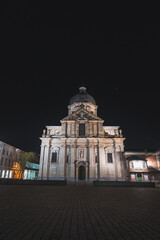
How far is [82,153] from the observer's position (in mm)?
35125

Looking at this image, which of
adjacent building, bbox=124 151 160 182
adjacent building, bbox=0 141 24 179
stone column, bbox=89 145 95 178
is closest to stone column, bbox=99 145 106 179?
stone column, bbox=89 145 95 178

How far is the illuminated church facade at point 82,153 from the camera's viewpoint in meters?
32.7

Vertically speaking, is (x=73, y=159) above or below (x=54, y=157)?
below

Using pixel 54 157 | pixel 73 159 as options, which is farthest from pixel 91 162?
pixel 54 157

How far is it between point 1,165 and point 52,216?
44742 mm

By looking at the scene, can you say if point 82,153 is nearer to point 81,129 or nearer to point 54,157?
point 81,129

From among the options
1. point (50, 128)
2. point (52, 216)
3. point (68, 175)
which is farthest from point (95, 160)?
point (52, 216)

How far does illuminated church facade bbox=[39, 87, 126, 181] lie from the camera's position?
3269cm

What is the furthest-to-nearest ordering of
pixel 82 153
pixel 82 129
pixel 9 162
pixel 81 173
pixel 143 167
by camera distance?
pixel 9 162 → pixel 82 129 → pixel 143 167 → pixel 82 153 → pixel 81 173

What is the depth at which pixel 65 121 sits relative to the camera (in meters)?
38.1

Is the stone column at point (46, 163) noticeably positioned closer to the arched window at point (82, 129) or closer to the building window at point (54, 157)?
the building window at point (54, 157)

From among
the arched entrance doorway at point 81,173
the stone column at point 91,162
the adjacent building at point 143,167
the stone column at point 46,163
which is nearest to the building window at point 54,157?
the stone column at point 46,163

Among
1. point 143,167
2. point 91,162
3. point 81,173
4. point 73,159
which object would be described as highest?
point 73,159

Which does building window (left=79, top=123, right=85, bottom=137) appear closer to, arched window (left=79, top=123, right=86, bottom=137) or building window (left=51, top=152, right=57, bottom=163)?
arched window (left=79, top=123, right=86, bottom=137)
